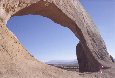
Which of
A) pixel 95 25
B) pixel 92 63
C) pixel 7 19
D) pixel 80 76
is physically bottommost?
pixel 80 76

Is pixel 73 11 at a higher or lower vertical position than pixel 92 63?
higher

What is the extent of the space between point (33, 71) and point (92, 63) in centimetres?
545

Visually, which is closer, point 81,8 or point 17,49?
point 17,49

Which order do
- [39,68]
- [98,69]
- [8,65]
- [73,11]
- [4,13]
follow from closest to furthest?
1. [8,65]
2. [39,68]
3. [4,13]
4. [98,69]
5. [73,11]

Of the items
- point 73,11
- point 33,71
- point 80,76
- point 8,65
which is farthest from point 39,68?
point 73,11

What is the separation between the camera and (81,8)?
564 inches

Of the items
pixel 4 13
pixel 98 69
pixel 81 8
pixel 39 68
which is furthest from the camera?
pixel 81 8

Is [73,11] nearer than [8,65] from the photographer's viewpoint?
No

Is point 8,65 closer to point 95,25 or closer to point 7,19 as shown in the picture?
point 7,19

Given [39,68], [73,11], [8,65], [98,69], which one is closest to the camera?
[8,65]

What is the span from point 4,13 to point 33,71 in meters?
2.72

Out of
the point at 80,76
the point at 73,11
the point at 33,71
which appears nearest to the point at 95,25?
the point at 73,11

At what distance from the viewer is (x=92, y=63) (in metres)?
12.8

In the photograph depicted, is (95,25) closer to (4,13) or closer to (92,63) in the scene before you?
(92,63)
